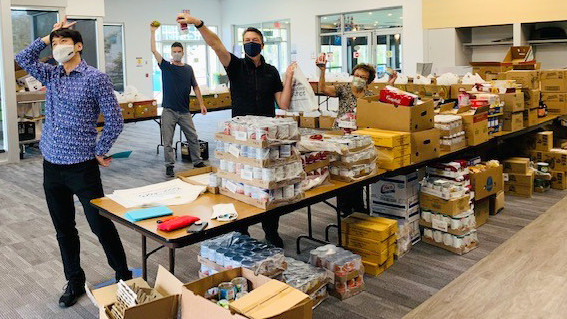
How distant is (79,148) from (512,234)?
326cm

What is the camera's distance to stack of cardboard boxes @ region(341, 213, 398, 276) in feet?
11.6

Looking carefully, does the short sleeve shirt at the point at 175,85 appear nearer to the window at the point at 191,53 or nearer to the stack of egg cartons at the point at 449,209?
the stack of egg cartons at the point at 449,209

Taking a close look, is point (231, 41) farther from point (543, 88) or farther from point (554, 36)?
point (543, 88)

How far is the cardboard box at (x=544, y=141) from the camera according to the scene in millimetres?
5695

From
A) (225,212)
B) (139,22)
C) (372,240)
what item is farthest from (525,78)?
(139,22)

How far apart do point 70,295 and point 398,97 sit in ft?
8.05

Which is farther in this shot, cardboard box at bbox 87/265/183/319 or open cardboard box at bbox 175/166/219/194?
Answer: open cardboard box at bbox 175/166/219/194

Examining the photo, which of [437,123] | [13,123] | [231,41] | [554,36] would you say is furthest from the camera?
[231,41]

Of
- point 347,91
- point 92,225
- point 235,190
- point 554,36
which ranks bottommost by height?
point 92,225

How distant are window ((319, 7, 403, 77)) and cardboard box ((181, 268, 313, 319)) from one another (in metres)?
9.81

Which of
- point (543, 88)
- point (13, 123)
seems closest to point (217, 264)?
point (543, 88)

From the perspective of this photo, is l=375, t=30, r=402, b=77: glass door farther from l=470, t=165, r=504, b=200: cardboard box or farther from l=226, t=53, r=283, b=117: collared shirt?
l=226, t=53, r=283, b=117: collared shirt

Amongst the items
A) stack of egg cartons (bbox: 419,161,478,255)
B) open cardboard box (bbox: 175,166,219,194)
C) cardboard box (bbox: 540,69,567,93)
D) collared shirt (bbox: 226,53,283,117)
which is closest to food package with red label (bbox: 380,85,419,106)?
stack of egg cartons (bbox: 419,161,478,255)

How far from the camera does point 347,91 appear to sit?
4.61m
